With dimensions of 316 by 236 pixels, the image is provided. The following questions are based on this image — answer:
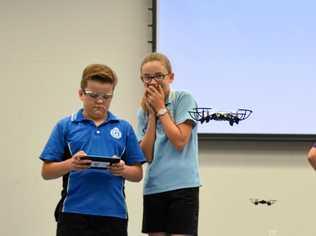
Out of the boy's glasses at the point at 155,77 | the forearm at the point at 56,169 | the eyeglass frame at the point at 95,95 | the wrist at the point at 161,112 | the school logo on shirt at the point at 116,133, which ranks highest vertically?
the boy's glasses at the point at 155,77

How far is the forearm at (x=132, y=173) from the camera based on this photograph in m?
1.69

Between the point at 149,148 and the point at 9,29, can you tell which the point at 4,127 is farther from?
the point at 149,148

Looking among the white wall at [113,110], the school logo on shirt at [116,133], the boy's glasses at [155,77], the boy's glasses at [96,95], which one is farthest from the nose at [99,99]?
the white wall at [113,110]

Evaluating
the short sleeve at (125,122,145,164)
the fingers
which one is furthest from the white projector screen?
the fingers

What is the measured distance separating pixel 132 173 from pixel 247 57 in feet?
4.09

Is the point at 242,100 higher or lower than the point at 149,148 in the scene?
higher

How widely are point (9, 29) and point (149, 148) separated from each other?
1274 millimetres

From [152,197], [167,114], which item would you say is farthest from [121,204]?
[167,114]

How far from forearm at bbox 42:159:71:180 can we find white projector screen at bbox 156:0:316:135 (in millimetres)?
1095

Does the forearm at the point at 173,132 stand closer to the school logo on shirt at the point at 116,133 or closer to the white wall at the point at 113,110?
the school logo on shirt at the point at 116,133

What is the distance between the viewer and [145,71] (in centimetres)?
186

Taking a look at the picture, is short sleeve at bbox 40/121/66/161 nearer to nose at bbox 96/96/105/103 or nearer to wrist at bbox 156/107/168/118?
nose at bbox 96/96/105/103

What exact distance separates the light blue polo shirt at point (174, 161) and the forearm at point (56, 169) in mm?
361

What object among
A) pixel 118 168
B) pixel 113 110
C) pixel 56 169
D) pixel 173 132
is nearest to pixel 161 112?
pixel 173 132
